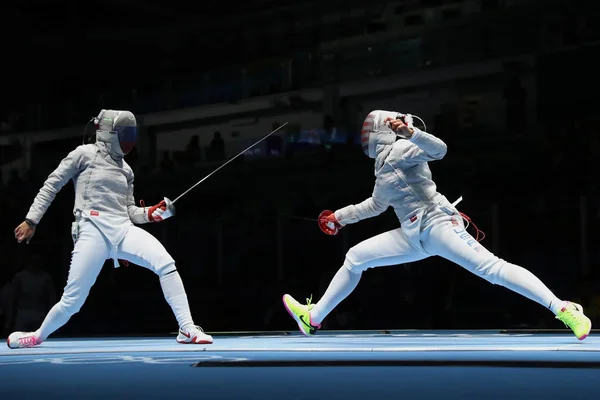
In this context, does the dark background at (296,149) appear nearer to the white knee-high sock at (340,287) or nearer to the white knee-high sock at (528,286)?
the white knee-high sock at (340,287)

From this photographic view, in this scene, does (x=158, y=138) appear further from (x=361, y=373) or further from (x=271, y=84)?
(x=361, y=373)

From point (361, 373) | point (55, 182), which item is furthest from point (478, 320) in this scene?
point (361, 373)

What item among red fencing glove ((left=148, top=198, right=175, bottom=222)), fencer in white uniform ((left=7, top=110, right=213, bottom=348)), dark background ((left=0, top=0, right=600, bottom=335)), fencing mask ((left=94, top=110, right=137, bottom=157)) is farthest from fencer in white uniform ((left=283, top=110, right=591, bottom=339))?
dark background ((left=0, top=0, right=600, bottom=335))

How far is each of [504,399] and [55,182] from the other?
2.97m

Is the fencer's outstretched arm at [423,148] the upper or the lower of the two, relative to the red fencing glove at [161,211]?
upper

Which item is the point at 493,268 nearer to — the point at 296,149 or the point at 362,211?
the point at 362,211

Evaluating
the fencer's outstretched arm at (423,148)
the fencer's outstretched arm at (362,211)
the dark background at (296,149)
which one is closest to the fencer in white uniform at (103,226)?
the fencer's outstretched arm at (362,211)

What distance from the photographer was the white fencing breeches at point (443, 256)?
14.2ft

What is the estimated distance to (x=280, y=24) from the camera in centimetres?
764

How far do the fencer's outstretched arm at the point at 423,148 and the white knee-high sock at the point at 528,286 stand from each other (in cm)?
65

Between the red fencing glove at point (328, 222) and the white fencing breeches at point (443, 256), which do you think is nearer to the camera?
the white fencing breeches at point (443, 256)

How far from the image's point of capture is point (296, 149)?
23.7ft

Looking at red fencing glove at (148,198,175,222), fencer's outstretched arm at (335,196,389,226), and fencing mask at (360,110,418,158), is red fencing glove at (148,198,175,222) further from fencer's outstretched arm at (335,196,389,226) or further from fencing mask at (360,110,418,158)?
fencing mask at (360,110,418,158)

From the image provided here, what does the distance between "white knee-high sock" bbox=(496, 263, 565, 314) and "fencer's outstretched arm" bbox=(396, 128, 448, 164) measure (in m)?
0.65
